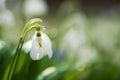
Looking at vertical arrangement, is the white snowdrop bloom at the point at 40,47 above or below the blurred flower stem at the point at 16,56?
below

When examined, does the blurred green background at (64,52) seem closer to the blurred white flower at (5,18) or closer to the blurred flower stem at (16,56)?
the blurred white flower at (5,18)

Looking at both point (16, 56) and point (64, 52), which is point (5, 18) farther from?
point (16, 56)

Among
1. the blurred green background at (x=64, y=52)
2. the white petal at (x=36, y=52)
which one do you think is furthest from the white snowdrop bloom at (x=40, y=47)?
the blurred green background at (x=64, y=52)

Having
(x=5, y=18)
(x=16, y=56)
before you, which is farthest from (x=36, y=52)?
(x=5, y=18)

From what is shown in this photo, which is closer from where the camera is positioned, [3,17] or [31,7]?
[3,17]

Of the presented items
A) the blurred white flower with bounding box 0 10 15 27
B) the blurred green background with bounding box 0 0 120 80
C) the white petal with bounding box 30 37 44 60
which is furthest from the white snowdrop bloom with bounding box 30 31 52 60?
the blurred white flower with bounding box 0 10 15 27

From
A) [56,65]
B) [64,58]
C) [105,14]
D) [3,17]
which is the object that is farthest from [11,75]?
[105,14]

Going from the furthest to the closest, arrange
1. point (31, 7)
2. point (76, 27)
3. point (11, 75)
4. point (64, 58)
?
point (31, 7), point (76, 27), point (64, 58), point (11, 75)

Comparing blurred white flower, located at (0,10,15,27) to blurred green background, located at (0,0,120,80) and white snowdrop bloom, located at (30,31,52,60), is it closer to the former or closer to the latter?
blurred green background, located at (0,0,120,80)

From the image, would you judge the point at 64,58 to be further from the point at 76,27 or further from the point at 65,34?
the point at 76,27
